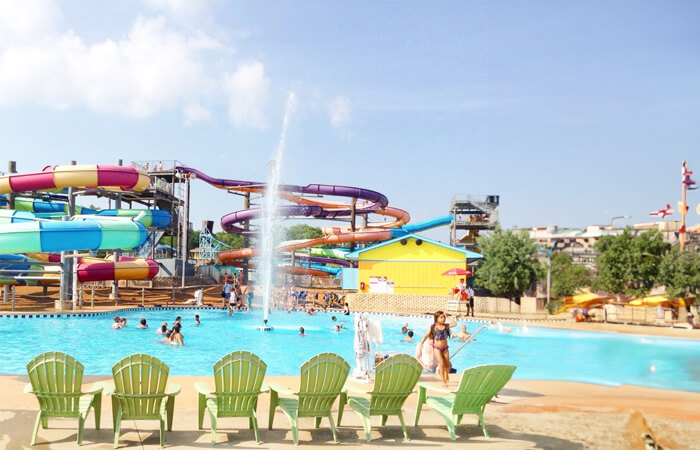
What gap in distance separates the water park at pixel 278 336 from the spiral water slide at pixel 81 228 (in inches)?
2.5

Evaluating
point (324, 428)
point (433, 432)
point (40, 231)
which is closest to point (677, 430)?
point (433, 432)

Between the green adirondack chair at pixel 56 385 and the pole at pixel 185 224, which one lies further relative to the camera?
the pole at pixel 185 224

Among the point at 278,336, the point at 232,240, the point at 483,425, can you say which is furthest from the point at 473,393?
the point at 232,240

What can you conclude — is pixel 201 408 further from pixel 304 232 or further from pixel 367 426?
pixel 304 232

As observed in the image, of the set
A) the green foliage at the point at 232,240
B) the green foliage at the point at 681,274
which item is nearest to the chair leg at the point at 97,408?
the green foliage at the point at 681,274

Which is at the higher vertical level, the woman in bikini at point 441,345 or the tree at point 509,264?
the tree at point 509,264

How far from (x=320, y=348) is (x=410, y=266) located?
51.7ft

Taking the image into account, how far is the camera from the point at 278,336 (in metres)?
18.6

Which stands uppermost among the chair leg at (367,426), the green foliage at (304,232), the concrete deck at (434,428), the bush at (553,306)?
the green foliage at (304,232)

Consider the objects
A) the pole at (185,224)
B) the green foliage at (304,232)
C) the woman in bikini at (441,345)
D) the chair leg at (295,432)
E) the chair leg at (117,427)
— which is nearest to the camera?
the chair leg at (117,427)

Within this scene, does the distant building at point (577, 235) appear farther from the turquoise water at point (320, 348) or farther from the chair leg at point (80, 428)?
the chair leg at point (80, 428)

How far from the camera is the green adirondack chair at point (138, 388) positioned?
5.51m

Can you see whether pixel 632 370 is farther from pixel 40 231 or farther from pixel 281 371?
pixel 40 231

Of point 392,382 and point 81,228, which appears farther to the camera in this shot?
point 81,228
